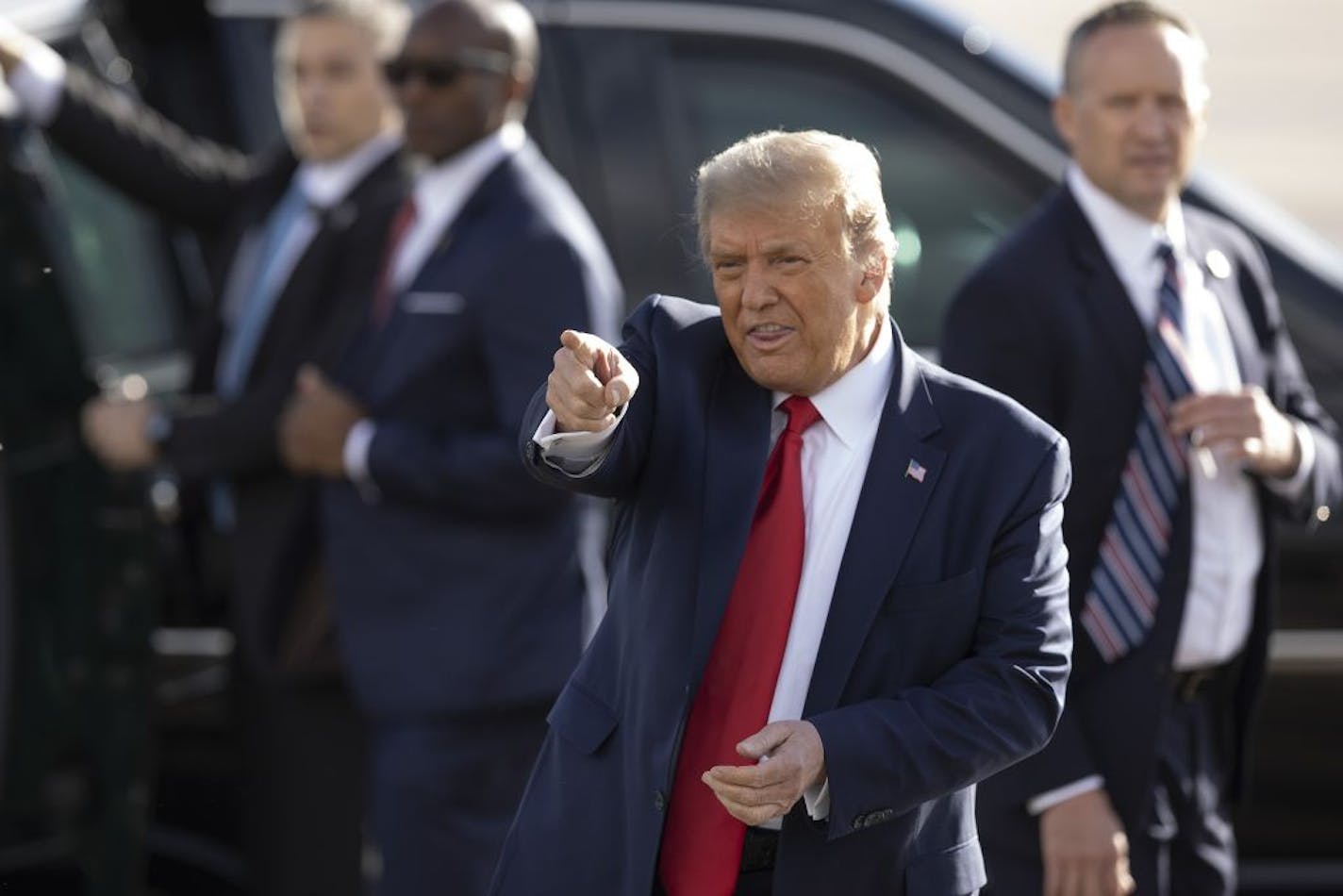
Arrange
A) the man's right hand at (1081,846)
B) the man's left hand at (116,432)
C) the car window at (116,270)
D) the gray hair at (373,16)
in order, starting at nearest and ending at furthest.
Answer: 1. the man's right hand at (1081,846)
2. the man's left hand at (116,432)
3. the gray hair at (373,16)
4. the car window at (116,270)

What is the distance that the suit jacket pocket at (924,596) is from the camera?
2926 millimetres

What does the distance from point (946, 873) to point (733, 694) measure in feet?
1.06

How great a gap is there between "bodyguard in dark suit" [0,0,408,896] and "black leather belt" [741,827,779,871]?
1.95m

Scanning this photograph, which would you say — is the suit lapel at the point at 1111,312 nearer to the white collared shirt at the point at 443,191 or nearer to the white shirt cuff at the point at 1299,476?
the white shirt cuff at the point at 1299,476

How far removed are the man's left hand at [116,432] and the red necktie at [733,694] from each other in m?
2.01

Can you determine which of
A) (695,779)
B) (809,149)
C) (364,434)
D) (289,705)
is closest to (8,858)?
(289,705)

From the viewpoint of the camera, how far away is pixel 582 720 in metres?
3.07

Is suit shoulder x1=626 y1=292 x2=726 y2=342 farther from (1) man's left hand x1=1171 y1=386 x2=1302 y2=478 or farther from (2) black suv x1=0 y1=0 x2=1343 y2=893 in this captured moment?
(2) black suv x1=0 y1=0 x2=1343 y2=893

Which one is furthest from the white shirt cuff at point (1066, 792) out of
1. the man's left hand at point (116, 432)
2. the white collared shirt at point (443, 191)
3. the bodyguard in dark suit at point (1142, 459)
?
the man's left hand at point (116, 432)

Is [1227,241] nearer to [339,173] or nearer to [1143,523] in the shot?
[1143,523]

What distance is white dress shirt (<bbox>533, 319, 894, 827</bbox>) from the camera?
9.61ft

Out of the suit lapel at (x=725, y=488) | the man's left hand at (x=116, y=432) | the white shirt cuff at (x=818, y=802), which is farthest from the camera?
the man's left hand at (x=116, y=432)

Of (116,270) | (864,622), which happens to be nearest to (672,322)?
(864,622)

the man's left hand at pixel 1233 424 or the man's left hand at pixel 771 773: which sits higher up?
the man's left hand at pixel 1233 424
